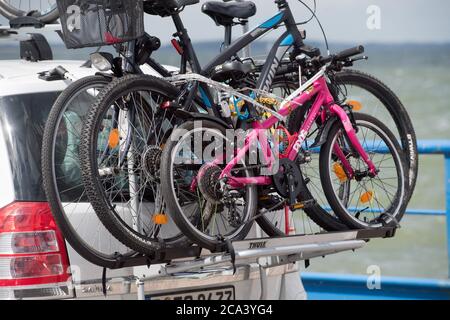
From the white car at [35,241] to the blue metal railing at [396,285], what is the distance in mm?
2284

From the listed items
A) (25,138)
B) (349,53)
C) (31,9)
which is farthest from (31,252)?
(31,9)

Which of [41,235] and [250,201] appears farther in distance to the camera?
[250,201]

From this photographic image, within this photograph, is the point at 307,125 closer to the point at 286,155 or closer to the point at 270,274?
the point at 286,155

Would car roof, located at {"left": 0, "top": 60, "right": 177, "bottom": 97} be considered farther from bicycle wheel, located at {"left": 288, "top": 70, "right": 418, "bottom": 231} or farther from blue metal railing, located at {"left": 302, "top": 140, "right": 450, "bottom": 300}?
blue metal railing, located at {"left": 302, "top": 140, "right": 450, "bottom": 300}

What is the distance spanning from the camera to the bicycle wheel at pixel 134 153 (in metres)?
4.75

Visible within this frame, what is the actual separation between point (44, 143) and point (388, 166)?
2.25 metres

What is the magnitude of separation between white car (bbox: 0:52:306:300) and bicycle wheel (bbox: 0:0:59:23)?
1666 millimetres

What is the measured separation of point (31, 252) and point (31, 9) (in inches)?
125

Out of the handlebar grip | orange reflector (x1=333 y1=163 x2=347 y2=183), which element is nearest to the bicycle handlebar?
the handlebar grip

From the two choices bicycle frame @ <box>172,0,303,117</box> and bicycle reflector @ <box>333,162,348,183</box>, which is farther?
bicycle reflector @ <box>333,162,348,183</box>

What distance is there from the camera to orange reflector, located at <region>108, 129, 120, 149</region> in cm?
496

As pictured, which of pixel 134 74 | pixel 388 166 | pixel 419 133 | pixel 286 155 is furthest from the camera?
pixel 419 133

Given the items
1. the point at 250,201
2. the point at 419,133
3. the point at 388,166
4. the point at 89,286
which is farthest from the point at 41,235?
the point at 419,133
